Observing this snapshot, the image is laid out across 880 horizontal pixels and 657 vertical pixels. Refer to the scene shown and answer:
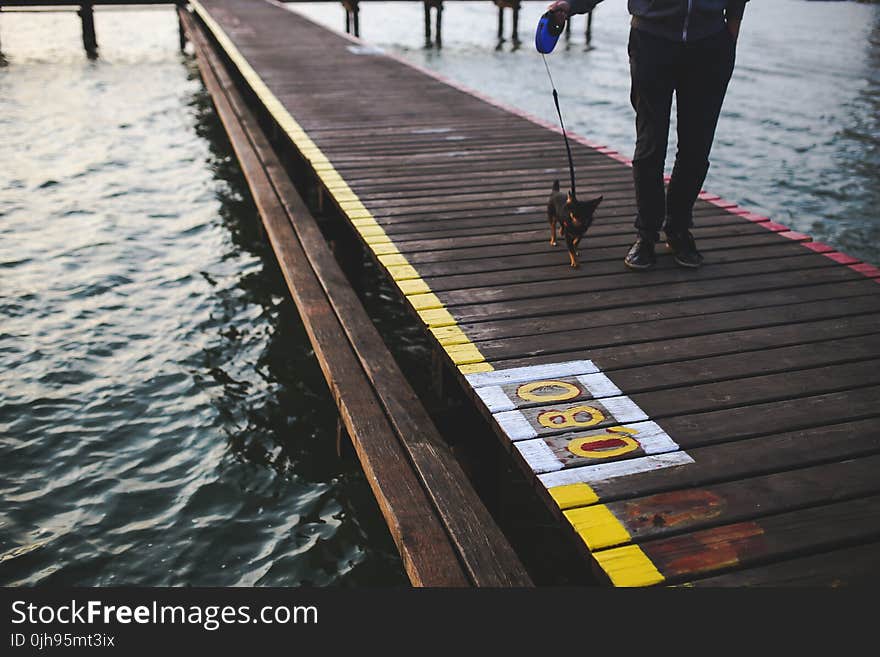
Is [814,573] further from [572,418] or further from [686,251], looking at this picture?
[686,251]

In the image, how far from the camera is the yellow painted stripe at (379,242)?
3.93 meters

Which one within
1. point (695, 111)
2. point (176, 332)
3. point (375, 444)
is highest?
point (695, 111)

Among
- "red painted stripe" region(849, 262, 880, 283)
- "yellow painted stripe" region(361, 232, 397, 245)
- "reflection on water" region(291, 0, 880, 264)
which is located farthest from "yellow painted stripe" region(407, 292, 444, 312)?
"reflection on water" region(291, 0, 880, 264)

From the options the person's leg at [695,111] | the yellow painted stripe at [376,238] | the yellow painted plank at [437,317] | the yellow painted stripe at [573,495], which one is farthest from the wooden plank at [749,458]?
the yellow painted stripe at [376,238]

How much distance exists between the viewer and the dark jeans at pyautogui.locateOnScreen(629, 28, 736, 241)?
436cm

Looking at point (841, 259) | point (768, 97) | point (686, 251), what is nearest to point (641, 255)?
point (686, 251)

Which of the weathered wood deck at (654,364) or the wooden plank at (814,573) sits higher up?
the weathered wood deck at (654,364)

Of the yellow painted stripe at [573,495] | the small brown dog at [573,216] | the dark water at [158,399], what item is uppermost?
the small brown dog at [573,216]

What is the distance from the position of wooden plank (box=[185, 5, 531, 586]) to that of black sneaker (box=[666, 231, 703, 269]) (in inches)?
77.3

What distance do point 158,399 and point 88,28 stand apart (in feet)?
69.4

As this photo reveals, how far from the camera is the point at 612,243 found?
5.38 m

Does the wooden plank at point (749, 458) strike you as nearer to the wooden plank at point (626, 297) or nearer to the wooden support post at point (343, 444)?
the wooden plank at point (626, 297)

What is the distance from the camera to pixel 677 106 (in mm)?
4578

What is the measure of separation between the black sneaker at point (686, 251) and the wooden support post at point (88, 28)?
73.4 feet
